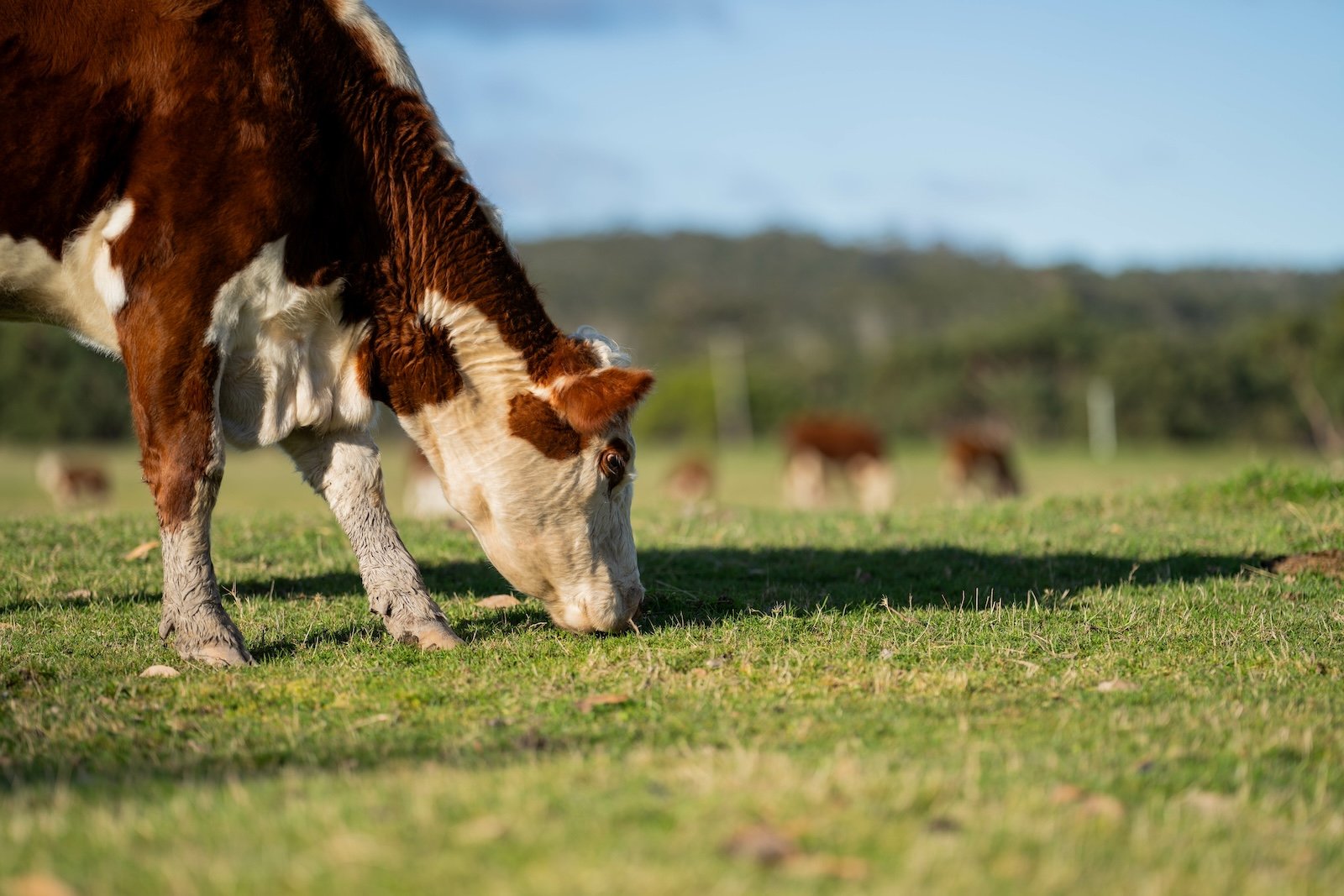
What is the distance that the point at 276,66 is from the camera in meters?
5.88

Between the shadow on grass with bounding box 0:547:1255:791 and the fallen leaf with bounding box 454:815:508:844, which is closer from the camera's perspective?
the fallen leaf with bounding box 454:815:508:844

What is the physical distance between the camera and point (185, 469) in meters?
5.79

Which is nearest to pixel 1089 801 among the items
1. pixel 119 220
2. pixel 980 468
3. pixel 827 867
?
pixel 827 867

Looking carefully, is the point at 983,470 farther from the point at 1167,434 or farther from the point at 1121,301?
Answer: the point at 1121,301

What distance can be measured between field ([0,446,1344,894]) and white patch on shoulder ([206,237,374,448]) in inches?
40.9

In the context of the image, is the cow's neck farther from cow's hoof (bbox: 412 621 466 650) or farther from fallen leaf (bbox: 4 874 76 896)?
fallen leaf (bbox: 4 874 76 896)

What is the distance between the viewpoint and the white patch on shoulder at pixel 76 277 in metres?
5.63

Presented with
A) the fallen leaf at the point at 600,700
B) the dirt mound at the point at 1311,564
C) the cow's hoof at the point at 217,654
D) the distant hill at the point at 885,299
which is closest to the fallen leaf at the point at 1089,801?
the fallen leaf at the point at 600,700

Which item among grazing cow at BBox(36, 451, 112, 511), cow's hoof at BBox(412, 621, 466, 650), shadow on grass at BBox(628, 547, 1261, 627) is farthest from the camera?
grazing cow at BBox(36, 451, 112, 511)

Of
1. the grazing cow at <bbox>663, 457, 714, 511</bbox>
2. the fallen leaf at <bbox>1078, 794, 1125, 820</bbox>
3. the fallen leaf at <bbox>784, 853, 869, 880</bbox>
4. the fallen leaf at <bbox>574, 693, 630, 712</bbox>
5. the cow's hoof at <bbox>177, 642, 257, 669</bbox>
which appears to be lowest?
the grazing cow at <bbox>663, 457, 714, 511</bbox>

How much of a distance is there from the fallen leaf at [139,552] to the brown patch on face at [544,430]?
3.74 m

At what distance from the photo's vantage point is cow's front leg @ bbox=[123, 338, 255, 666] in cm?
567

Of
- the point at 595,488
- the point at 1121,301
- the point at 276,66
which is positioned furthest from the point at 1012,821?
the point at 1121,301

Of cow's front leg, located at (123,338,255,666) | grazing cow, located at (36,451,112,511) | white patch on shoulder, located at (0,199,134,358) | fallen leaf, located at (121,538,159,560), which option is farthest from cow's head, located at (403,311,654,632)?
grazing cow, located at (36,451,112,511)
